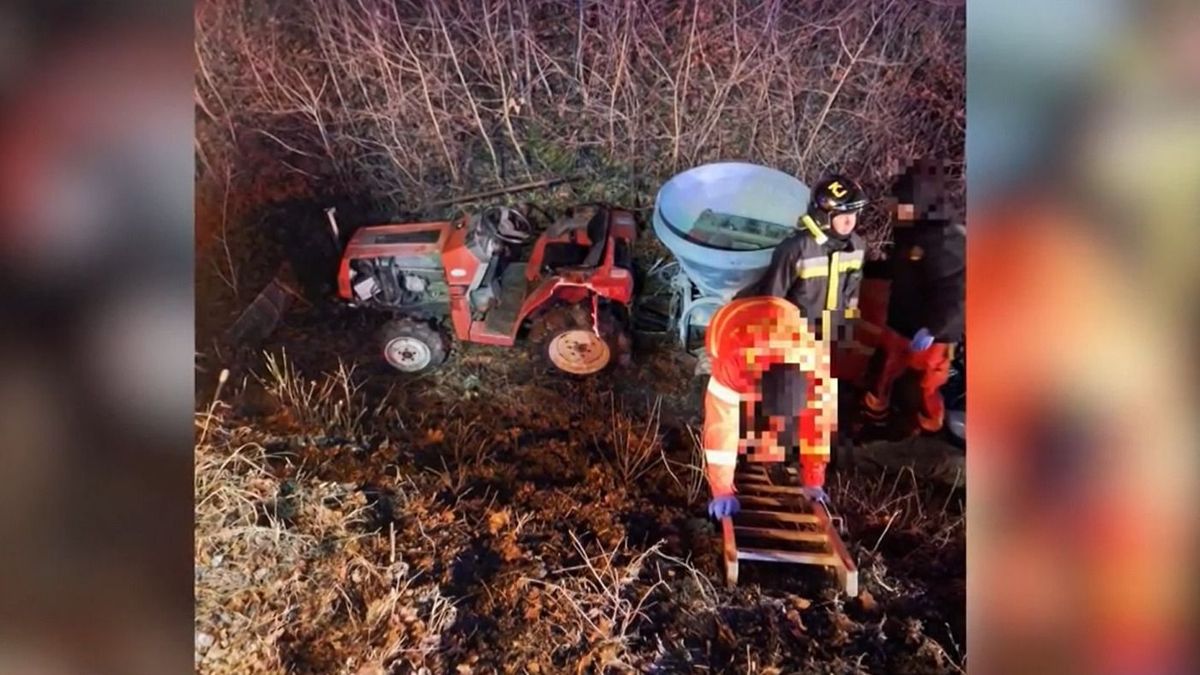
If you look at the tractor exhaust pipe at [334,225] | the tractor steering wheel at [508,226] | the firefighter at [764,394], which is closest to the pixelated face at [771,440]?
the firefighter at [764,394]


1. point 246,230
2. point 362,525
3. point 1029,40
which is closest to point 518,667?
point 362,525

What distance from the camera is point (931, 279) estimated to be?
0.86 metres

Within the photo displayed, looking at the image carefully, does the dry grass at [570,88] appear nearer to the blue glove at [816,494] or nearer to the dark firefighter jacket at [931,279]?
the dark firefighter jacket at [931,279]

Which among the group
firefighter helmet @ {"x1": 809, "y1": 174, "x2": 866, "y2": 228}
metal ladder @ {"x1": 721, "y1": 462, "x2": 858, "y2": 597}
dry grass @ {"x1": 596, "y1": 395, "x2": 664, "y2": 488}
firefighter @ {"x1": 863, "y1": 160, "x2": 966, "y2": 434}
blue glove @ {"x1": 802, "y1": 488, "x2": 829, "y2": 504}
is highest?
firefighter helmet @ {"x1": 809, "y1": 174, "x2": 866, "y2": 228}

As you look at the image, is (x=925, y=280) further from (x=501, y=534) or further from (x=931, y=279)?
(x=501, y=534)

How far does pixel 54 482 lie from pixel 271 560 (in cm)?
31

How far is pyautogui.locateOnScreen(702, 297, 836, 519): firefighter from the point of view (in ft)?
2.87

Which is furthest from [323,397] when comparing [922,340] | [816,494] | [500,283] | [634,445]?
[922,340]

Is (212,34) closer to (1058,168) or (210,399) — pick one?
(210,399)

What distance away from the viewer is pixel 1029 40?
0.85m

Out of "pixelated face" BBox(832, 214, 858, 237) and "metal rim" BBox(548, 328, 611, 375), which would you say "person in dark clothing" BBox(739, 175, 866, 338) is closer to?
"pixelated face" BBox(832, 214, 858, 237)

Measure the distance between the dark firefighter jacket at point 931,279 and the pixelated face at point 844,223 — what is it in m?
0.06

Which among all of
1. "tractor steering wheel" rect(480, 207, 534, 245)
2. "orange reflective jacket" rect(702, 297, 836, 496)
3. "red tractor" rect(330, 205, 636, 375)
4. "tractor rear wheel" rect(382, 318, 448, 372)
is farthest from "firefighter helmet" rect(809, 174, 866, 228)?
"tractor rear wheel" rect(382, 318, 448, 372)

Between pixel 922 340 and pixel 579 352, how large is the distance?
0.40 m
